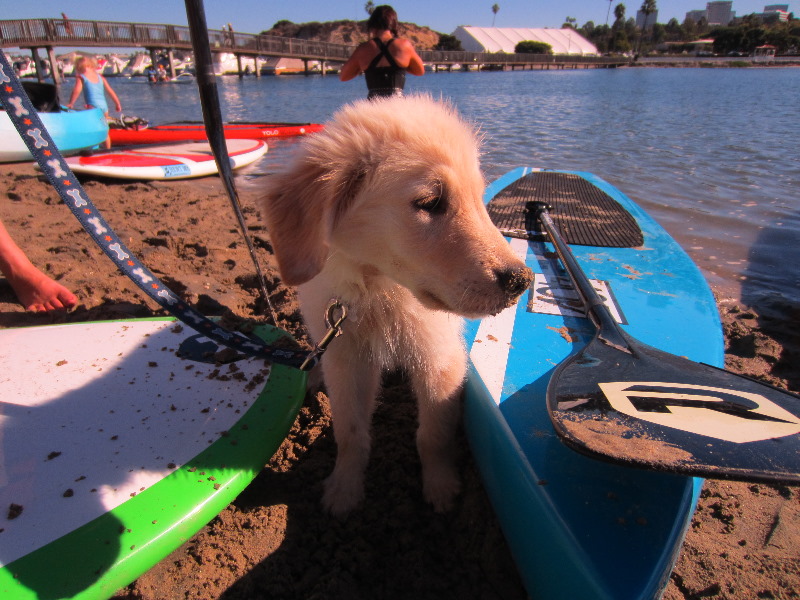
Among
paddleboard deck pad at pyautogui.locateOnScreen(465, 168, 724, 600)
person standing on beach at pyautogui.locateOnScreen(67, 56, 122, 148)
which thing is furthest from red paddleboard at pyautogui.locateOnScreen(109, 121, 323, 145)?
paddleboard deck pad at pyautogui.locateOnScreen(465, 168, 724, 600)

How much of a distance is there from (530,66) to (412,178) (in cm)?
9079

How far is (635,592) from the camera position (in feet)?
4.24

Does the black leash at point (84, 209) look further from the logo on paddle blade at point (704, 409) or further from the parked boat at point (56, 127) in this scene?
the parked boat at point (56, 127)

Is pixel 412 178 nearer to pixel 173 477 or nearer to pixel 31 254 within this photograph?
pixel 173 477

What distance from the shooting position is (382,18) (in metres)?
5.87

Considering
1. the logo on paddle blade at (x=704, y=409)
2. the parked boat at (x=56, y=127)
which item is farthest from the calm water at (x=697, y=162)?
the parked boat at (x=56, y=127)

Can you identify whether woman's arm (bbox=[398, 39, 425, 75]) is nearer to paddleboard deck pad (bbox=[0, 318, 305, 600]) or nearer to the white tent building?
paddleboard deck pad (bbox=[0, 318, 305, 600])

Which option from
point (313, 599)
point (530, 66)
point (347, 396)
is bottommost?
point (313, 599)

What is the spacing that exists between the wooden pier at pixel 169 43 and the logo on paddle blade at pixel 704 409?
7.18m

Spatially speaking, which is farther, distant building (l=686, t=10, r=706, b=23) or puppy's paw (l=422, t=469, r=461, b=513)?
distant building (l=686, t=10, r=706, b=23)

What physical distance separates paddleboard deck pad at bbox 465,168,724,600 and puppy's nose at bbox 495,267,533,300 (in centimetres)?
48

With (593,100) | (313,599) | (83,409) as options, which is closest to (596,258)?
(313,599)

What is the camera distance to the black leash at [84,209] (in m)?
1.60

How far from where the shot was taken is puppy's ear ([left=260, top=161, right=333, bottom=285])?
1.54 metres
